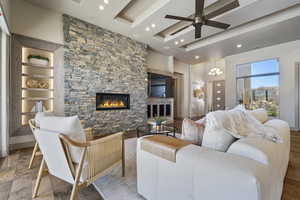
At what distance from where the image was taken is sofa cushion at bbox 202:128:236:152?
1.20m

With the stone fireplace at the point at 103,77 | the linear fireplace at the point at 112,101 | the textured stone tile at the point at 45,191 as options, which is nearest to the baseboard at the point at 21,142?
the stone fireplace at the point at 103,77

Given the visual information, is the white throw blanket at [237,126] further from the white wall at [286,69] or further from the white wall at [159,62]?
the white wall at [286,69]

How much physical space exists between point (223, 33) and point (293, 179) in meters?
4.20

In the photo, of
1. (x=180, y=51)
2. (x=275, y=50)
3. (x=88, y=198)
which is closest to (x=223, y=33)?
(x=180, y=51)

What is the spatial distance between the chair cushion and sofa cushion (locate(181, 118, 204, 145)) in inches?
43.3

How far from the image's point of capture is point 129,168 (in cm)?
208

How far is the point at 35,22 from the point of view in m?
3.07

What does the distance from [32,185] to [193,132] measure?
2.09 m

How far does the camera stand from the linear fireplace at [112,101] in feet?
13.2

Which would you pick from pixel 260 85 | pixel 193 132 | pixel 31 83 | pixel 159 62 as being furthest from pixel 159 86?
pixel 193 132

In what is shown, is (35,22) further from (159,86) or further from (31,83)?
(159,86)

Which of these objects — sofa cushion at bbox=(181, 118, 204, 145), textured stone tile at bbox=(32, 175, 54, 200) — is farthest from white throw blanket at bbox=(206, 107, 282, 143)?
textured stone tile at bbox=(32, 175, 54, 200)

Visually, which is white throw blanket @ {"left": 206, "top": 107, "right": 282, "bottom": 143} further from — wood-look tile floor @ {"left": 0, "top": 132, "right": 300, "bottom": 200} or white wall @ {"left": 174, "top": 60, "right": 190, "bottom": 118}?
white wall @ {"left": 174, "top": 60, "right": 190, "bottom": 118}

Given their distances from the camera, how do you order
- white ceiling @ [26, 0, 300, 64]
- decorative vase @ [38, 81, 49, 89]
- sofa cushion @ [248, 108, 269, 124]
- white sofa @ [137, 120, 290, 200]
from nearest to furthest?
white sofa @ [137, 120, 290, 200]
sofa cushion @ [248, 108, 269, 124]
white ceiling @ [26, 0, 300, 64]
decorative vase @ [38, 81, 49, 89]
